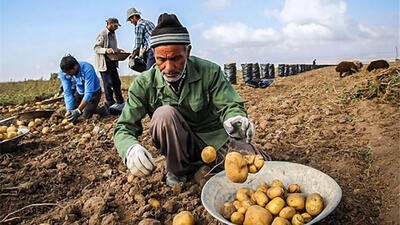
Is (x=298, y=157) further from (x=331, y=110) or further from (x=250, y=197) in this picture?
(x=331, y=110)

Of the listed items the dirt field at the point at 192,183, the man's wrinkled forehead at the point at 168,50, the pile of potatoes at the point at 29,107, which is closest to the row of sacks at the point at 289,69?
the pile of potatoes at the point at 29,107

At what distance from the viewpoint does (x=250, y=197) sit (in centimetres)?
178

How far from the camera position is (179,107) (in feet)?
7.38

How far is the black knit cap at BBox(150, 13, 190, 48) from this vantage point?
6.47ft

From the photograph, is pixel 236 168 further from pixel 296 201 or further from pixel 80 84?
pixel 80 84

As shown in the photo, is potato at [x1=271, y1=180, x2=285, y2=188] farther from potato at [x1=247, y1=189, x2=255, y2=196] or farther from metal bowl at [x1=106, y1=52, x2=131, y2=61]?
metal bowl at [x1=106, y1=52, x2=131, y2=61]

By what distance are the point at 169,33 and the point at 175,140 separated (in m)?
0.67

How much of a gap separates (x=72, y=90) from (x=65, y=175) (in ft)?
10.3

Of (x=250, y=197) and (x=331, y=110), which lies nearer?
(x=250, y=197)

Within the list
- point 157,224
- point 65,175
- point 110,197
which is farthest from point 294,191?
point 65,175

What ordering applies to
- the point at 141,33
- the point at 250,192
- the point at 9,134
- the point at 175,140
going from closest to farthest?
the point at 250,192
the point at 175,140
the point at 9,134
the point at 141,33

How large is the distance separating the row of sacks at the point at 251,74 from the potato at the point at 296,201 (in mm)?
6856

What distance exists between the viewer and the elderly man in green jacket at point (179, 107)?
1.99 metres

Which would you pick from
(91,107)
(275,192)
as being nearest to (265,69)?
(91,107)
